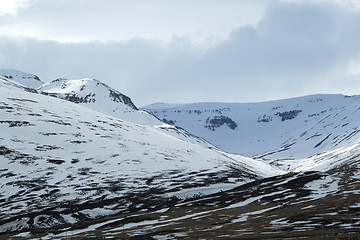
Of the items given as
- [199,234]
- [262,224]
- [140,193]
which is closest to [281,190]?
[140,193]

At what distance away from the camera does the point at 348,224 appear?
10500cm

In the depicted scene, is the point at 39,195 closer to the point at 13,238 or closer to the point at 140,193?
the point at 140,193

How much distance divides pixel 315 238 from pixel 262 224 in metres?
26.1

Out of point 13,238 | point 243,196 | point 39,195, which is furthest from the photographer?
point 39,195

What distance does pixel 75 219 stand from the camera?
15612cm

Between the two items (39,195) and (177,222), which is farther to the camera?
(39,195)

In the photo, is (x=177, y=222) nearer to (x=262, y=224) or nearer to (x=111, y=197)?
(x=262, y=224)

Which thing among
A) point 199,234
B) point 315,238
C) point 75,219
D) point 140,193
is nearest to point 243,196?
point 140,193

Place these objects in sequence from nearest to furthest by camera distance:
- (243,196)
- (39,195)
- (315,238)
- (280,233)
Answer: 1. (315,238)
2. (280,233)
3. (243,196)
4. (39,195)

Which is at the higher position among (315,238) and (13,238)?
(315,238)

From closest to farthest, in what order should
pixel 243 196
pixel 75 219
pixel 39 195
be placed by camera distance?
pixel 75 219
pixel 243 196
pixel 39 195

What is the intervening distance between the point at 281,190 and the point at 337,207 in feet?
165

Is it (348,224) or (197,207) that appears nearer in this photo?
(348,224)

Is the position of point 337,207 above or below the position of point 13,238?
above
